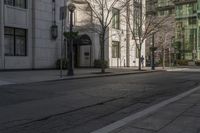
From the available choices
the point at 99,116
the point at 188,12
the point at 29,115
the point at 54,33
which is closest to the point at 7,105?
the point at 29,115

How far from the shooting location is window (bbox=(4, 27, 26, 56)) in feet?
96.8

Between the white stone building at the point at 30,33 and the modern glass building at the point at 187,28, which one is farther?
the modern glass building at the point at 187,28

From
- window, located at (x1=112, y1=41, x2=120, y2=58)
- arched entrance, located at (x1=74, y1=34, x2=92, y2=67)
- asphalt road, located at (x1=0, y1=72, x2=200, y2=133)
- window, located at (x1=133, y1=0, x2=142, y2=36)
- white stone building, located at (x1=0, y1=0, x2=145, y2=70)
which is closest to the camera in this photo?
asphalt road, located at (x1=0, y1=72, x2=200, y2=133)

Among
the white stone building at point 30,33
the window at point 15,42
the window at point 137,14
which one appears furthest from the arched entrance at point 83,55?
the window at point 15,42

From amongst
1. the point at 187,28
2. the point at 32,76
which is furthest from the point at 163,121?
the point at 187,28

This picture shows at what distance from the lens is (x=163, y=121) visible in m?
8.08

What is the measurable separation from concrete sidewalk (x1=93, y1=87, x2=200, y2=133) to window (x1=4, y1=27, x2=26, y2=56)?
21.5 m

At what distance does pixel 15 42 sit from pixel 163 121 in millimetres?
24288

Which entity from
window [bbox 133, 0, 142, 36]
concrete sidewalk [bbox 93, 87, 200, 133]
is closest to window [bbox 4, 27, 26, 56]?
window [bbox 133, 0, 142, 36]

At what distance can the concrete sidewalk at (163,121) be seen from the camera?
7.15m

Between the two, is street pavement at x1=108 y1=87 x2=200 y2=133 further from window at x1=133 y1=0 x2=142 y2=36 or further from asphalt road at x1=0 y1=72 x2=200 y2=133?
window at x1=133 y1=0 x2=142 y2=36

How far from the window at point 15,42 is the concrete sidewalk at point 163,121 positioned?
21.5m

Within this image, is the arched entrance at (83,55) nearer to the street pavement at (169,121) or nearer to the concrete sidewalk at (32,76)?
the concrete sidewalk at (32,76)

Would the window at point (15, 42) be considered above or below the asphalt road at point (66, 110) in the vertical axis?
above
